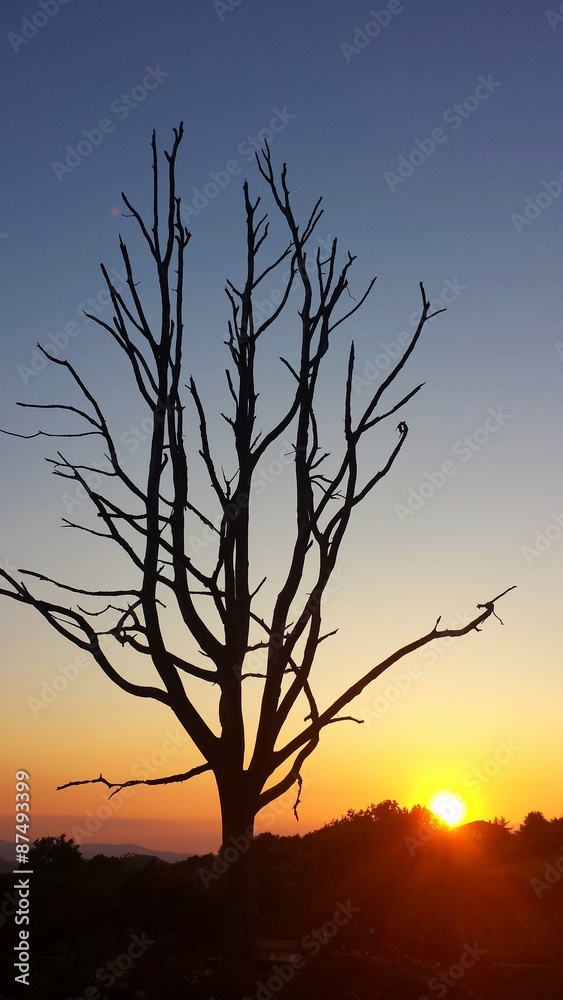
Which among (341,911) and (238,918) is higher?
(238,918)

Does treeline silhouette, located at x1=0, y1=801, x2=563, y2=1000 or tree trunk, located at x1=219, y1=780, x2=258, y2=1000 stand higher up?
tree trunk, located at x1=219, y1=780, x2=258, y2=1000

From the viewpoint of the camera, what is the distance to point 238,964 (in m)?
6.36

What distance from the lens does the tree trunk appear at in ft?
20.8

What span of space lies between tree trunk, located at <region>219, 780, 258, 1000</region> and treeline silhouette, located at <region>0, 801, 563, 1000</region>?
176 mm

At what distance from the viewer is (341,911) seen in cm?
1246

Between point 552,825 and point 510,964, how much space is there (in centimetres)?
799

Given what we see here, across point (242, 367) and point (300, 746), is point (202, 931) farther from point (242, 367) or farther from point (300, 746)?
point (242, 367)

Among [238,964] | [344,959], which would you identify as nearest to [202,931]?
[344,959]

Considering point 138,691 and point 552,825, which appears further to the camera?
point 552,825

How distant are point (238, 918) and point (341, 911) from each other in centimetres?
686

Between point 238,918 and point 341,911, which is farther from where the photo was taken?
point 341,911

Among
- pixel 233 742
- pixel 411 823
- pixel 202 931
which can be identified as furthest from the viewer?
pixel 411 823

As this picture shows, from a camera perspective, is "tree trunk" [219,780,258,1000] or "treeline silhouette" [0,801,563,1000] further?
"treeline silhouette" [0,801,563,1000]

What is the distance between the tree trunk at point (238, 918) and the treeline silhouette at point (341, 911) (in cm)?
18
